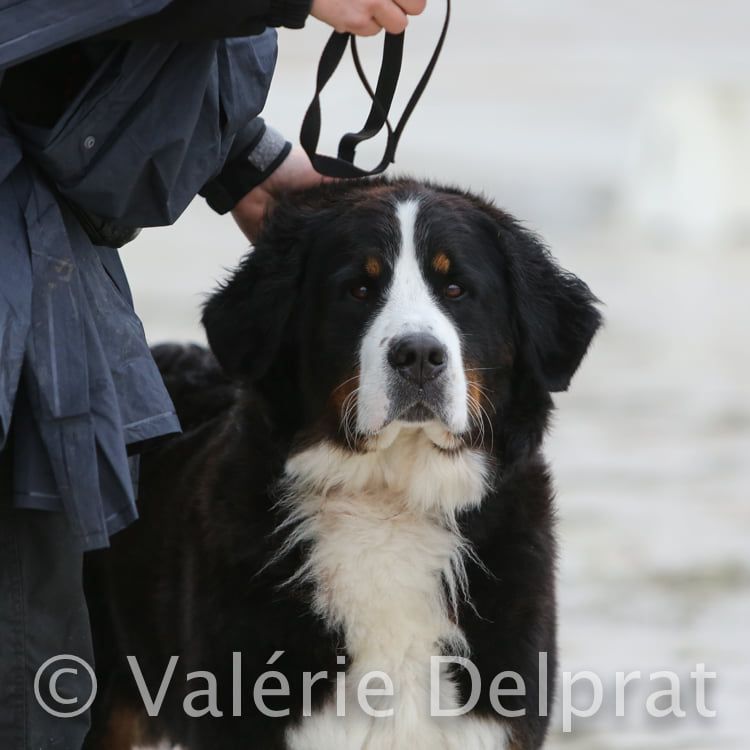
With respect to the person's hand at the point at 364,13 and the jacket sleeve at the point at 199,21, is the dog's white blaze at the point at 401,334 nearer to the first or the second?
the person's hand at the point at 364,13

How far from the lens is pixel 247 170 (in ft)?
14.1

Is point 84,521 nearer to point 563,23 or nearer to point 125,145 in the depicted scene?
point 125,145

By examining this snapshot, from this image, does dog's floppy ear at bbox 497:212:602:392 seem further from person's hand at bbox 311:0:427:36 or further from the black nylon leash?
person's hand at bbox 311:0:427:36

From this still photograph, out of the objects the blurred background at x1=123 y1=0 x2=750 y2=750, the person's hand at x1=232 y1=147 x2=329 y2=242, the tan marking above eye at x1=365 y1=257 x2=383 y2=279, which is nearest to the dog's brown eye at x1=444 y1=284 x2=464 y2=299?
the tan marking above eye at x1=365 y1=257 x2=383 y2=279

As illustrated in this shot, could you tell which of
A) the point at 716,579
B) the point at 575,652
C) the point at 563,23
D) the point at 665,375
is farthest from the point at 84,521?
the point at 563,23

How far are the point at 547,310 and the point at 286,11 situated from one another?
3.86ft

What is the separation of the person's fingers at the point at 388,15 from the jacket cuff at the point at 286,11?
197 mm

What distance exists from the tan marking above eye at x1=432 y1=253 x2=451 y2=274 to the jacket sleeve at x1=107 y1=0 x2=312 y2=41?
0.86m

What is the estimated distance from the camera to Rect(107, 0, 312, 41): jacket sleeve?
10.5 feet

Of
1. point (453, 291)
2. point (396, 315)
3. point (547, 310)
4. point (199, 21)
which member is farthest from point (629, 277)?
point (199, 21)

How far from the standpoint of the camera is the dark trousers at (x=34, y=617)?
3449mm

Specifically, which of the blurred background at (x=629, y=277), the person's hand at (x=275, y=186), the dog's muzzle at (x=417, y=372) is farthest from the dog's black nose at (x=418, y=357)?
the blurred background at (x=629, y=277)

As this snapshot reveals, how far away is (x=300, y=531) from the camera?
3.94 m

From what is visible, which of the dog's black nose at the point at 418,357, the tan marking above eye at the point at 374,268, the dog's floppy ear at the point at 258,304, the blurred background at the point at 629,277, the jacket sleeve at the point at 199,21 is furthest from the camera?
the blurred background at the point at 629,277
